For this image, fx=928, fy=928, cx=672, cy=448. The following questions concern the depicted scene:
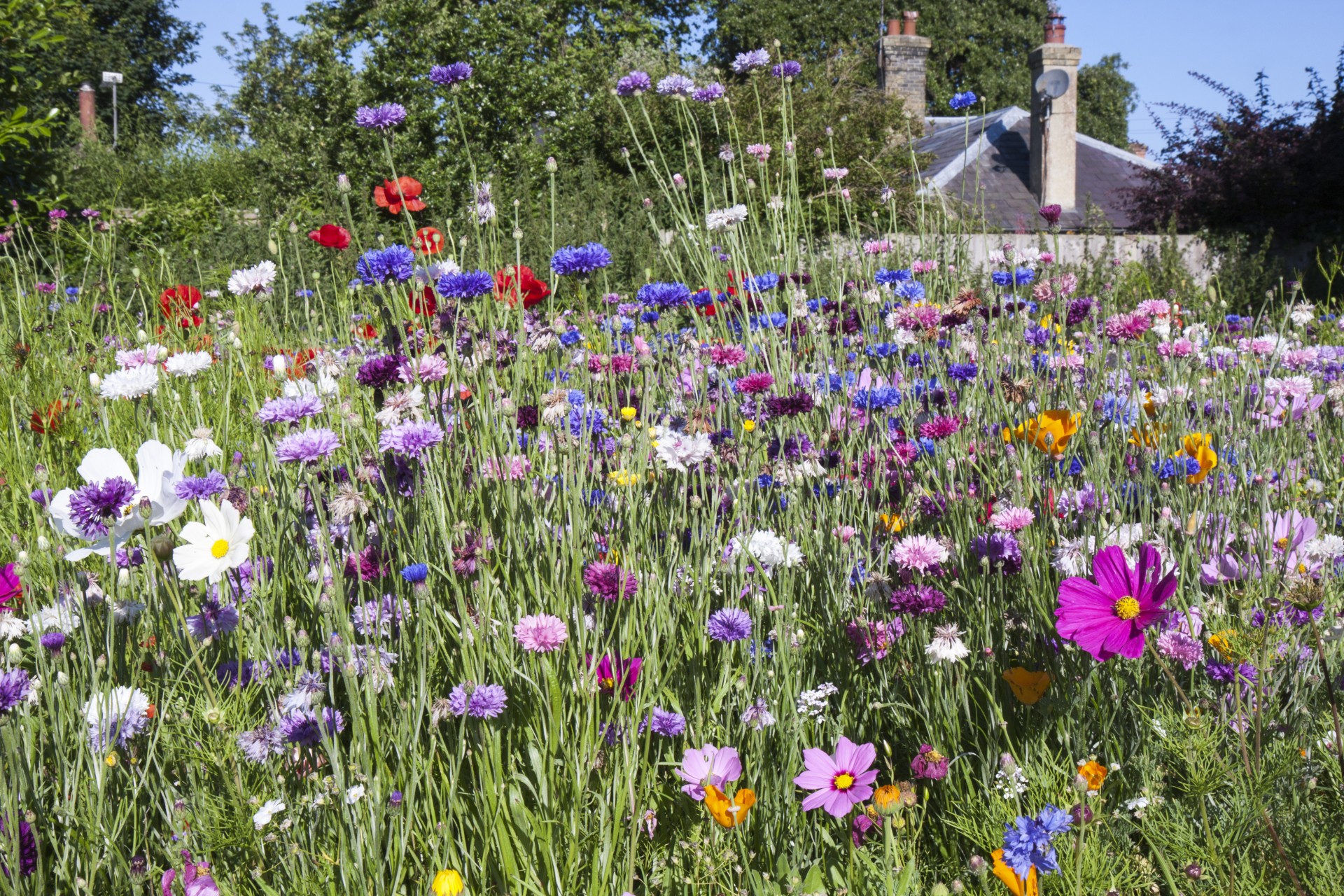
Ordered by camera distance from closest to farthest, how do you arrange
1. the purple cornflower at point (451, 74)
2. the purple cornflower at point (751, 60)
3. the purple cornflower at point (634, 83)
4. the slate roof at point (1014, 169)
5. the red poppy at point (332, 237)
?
the purple cornflower at point (451, 74)
the red poppy at point (332, 237)
the purple cornflower at point (634, 83)
the purple cornflower at point (751, 60)
the slate roof at point (1014, 169)

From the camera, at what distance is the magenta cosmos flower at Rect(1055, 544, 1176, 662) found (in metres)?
1.07

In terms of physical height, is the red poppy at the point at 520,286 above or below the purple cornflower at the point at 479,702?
above

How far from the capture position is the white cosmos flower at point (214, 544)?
49.2 inches

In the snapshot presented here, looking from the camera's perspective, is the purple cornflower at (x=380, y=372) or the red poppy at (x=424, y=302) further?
the red poppy at (x=424, y=302)

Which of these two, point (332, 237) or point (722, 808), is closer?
point (722, 808)

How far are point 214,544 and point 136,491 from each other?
0.41ft

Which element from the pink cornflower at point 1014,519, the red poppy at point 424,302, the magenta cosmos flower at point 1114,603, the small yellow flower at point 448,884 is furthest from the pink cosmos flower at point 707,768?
the red poppy at point 424,302

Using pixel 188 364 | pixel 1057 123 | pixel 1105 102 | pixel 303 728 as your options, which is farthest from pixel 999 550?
pixel 1105 102

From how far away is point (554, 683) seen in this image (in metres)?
1.22

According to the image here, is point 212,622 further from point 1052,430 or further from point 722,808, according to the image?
point 1052,430

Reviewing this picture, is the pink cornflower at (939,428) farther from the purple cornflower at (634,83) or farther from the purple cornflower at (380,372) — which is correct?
the purple cornflower at (634,83)

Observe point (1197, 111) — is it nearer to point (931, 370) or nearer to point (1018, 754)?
point (931, 370)

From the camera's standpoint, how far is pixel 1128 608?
110cm

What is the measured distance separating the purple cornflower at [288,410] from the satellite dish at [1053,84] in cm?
1496
